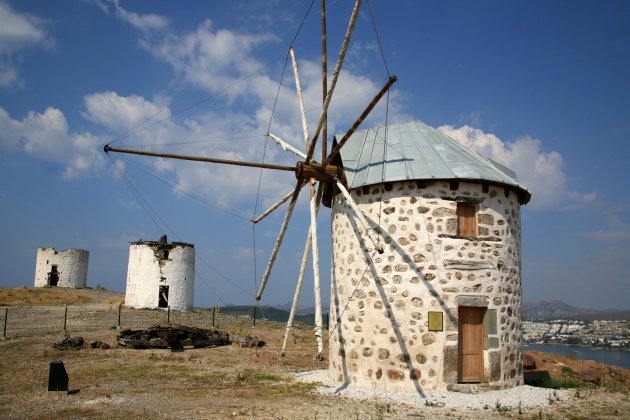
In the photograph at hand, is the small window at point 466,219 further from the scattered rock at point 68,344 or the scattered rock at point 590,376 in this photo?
the scattered rock at point 68,344

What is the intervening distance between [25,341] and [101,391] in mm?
10161

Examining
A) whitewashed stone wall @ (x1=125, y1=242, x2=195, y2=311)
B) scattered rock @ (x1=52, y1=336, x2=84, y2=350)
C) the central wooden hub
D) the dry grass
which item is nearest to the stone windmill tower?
the central wooden hub

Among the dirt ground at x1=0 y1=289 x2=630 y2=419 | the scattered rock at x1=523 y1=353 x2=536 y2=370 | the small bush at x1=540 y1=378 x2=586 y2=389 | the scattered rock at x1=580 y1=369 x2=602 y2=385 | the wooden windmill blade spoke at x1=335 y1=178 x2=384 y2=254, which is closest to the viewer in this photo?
the dirt ground at x1=0 y1=289 x2=630 y2=419

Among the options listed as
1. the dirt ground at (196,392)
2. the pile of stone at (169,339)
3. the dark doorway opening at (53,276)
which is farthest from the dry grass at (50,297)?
the dirt ground at (196,392)

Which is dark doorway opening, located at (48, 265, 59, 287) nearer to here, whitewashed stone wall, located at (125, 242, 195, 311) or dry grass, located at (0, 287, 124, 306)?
dry grass, located at (0, 287, 124, 306)

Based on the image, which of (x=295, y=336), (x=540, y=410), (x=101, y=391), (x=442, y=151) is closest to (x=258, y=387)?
(x=101, y=391)

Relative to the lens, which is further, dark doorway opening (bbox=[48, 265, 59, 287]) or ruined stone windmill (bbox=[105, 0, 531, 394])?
dark doorway opening (bbox=[48, 265, 59, 287])

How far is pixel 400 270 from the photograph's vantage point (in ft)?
35.9

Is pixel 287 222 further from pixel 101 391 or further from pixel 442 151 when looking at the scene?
pixel 101 391

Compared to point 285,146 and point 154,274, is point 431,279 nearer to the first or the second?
point 285,146

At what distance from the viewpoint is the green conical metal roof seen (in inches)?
439

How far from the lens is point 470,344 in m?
10.9

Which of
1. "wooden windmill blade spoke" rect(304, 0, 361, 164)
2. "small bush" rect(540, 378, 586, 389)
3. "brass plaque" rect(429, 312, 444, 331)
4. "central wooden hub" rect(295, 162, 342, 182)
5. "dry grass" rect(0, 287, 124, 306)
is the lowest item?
"small bush" rect(540, 378, 586, 389)

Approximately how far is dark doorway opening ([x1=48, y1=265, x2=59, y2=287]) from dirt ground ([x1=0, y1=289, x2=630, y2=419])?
27811 mm
